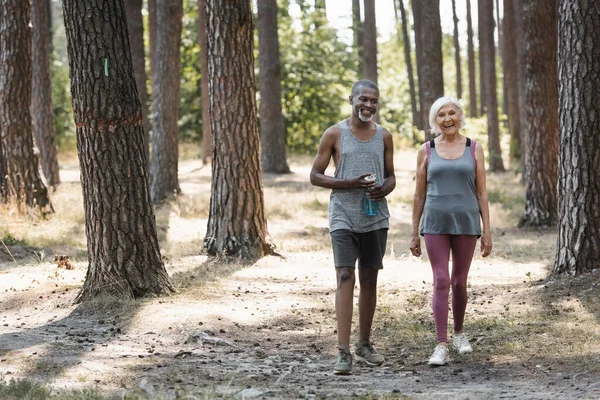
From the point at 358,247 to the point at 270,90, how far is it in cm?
1857

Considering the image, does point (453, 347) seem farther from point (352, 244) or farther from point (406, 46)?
point (406, 46)

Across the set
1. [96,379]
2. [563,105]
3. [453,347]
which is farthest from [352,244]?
[563,105]

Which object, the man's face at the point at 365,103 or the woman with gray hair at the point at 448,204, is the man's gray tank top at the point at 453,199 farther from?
the man's face at the point at 365,103

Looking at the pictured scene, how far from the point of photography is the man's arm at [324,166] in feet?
22.1

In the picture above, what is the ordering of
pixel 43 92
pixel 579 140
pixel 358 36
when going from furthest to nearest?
pixel 358 36 → pixel 43 92 → pixel 579 140

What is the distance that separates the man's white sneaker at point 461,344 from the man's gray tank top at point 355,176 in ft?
4.02

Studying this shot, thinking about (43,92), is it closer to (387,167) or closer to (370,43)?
(370,43)

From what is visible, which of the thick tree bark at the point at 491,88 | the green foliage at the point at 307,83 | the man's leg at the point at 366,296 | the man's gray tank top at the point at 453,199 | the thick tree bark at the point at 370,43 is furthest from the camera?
the green foliage at the point at 307,83

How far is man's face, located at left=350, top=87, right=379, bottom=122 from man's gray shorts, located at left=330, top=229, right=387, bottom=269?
0.84m

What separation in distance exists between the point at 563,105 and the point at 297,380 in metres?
4.67

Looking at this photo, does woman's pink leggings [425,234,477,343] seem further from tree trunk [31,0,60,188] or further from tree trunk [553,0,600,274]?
tree trunk [31,0,60,188]

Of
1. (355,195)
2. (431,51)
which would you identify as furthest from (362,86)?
(431,51)

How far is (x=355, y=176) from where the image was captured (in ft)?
22.5

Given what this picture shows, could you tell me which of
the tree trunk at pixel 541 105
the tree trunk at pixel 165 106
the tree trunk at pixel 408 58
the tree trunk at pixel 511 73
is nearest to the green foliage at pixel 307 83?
the tree trunk at pixel 408 58
